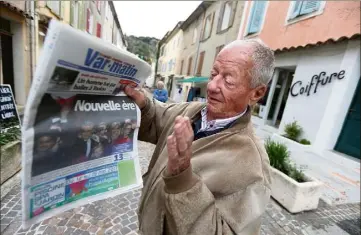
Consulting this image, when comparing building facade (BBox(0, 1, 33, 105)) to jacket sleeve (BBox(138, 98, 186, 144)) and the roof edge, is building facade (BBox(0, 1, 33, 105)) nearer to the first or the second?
jacket sleeve (BBox(138, 98, 186, 144))

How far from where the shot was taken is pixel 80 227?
2561 mm

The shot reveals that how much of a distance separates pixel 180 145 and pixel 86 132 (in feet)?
1.31

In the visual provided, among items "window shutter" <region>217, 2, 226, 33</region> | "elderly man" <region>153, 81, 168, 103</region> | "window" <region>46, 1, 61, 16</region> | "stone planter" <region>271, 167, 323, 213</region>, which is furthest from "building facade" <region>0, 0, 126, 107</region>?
"window shutter" <region>217, 2, 226, 33</region>

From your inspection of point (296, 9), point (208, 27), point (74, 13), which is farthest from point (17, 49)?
point (208, 27)

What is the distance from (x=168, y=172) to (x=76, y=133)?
1.26 ft

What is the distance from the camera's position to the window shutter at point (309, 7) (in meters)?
5.84

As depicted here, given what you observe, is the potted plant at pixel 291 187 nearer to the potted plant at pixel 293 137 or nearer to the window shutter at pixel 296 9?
the potted plant at pixel 293 137

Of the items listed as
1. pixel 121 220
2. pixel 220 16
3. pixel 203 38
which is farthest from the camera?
pixel 203 38

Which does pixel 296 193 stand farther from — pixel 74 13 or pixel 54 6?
pixel 74 13

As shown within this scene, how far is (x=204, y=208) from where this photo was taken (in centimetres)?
80

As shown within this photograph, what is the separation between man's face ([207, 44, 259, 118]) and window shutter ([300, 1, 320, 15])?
6.39 m

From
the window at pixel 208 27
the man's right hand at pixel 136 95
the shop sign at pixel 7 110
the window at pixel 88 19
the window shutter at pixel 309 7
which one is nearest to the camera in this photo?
the man's right hand at pixel 136 95

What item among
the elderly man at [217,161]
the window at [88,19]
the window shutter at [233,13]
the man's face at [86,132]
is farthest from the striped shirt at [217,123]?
the window at [88,19]

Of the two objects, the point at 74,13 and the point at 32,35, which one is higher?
the point at 74,13
